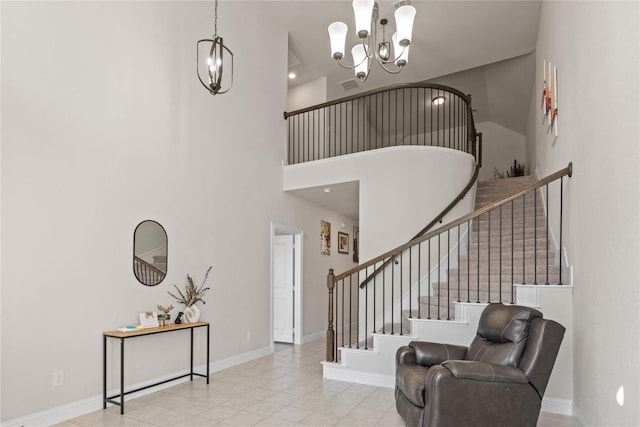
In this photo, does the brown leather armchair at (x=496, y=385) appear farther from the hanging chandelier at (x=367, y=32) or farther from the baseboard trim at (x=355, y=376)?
the hanging chandelier at (x=367, y=32)

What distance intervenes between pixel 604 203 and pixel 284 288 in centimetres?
549

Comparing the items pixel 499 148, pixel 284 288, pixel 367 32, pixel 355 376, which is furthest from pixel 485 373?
pixel 499 148

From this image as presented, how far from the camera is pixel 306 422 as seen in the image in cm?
348

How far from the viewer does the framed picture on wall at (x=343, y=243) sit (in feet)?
29.2

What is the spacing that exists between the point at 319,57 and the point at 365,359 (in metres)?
5.61

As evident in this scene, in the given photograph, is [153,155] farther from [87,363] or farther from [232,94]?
[87,363]

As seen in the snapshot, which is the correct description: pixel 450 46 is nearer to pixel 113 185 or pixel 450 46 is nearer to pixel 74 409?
pixel 113 185

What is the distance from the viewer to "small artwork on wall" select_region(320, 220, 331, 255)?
8.05 meters

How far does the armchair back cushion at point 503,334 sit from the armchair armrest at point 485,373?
183 mm

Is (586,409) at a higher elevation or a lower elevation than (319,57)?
lower

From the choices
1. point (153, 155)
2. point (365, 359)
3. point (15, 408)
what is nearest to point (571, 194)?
point (365, 359)

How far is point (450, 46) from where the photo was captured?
7352mm

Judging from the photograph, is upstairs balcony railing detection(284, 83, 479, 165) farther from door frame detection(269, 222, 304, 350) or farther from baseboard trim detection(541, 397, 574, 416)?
baseboard trim detection(541, 397, 574, 416)

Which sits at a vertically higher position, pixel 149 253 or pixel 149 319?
pixel 149 253
